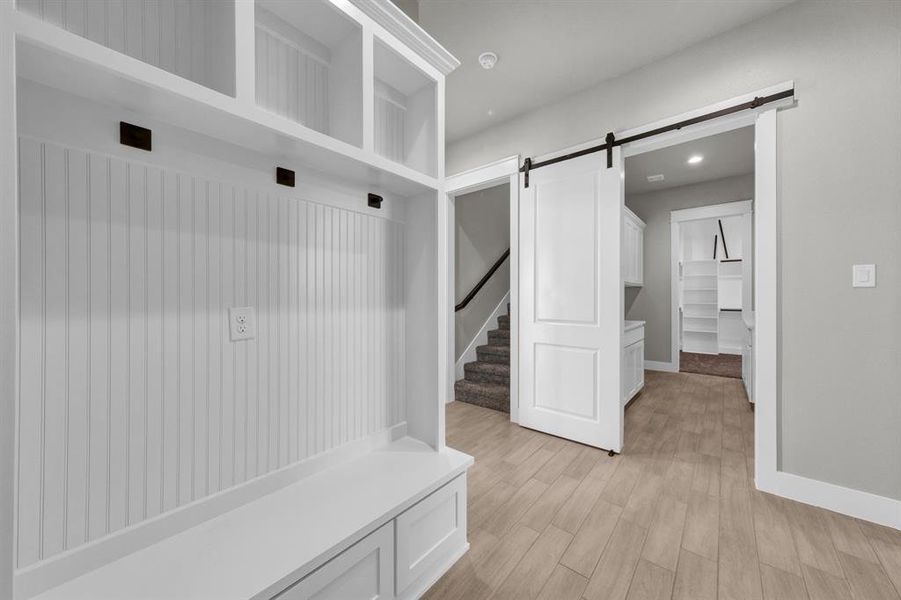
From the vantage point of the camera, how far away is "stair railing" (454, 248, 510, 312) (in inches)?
163

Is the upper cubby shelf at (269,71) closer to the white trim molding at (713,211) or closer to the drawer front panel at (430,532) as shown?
the drawer front panel at (430,532)

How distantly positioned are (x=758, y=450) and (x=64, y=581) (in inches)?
118

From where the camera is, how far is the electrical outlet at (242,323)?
1.17 meters

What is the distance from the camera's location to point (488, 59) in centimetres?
243

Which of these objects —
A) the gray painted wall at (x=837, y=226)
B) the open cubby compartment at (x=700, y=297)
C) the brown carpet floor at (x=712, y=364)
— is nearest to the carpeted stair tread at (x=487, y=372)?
the gray painted wall at (x=837, y=226)

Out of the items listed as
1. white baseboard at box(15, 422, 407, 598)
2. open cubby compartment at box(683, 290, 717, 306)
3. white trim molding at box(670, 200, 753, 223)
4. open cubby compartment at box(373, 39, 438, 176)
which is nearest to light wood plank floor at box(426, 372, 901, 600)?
white baseboard at box(15, 422, 407, 598)

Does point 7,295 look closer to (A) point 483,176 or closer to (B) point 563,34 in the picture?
(B) point 563,34

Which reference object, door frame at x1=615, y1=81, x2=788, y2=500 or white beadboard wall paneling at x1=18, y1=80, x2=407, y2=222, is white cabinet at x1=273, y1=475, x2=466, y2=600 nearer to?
white beadboard wall paneling at x1=18, y1=80, x2=407, y2=222

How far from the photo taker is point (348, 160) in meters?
1.31

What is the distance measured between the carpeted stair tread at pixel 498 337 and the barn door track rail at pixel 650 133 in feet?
6.49

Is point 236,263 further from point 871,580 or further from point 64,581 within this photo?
point 871,580

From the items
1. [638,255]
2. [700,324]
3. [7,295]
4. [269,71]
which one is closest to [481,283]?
[638,255]

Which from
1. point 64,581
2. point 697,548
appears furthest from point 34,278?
point 697,548

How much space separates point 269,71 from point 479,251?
3.43 meters
